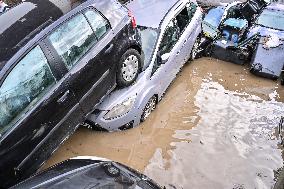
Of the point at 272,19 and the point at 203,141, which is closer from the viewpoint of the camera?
the point at 203,141

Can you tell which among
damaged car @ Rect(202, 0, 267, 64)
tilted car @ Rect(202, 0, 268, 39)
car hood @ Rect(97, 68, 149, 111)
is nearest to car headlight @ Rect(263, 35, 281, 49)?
damaged car @ Rect(202, 0, 267, 64)

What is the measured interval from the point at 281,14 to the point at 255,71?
2436 mm

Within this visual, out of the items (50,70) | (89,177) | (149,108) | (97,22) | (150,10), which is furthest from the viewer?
(150,10)

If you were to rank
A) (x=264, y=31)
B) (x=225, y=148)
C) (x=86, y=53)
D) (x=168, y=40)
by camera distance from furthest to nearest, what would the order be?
(x=264, y=31), (x=168, y=40), (x=225, y=148), (x=86, y=53)

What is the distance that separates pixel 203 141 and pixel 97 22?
2.80 m

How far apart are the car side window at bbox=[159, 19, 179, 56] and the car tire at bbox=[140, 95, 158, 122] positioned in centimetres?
95

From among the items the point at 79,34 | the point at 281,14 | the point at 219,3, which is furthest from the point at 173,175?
the point at 219,3

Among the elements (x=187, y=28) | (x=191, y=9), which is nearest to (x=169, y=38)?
(x=187, y=28)

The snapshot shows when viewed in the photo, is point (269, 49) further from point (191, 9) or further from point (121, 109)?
point (121, 109)

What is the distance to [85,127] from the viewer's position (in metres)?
7.05

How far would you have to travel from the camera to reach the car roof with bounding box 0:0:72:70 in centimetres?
528

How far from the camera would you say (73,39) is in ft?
19.3

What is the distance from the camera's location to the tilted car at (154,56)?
6.69m

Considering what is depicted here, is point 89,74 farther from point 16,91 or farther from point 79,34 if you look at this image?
point 16,91
